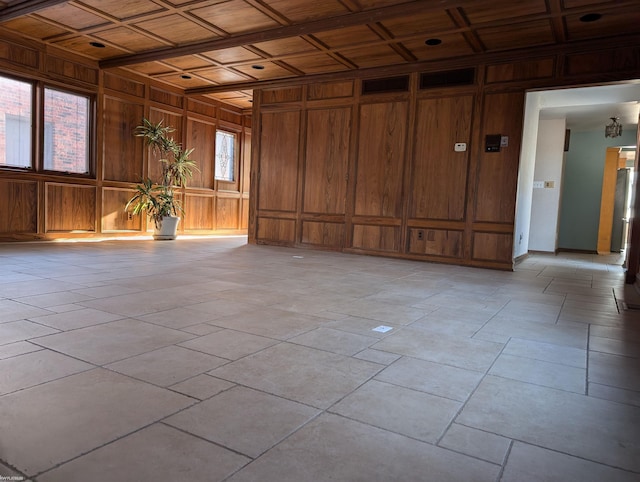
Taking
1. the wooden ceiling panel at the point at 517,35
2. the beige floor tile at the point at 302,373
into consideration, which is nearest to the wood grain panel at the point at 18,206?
the beige floor tile at the point at 302,373

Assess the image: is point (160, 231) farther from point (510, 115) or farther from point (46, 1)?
point (510, 115)

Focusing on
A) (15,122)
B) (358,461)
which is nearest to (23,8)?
(15,122)

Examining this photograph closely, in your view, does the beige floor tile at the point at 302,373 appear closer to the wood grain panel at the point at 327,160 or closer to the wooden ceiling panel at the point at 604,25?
the wooden ceiling panel at the point at 604,25

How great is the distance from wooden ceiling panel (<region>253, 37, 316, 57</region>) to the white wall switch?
2.47 metres

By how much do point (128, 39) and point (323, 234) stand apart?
13.7 feet

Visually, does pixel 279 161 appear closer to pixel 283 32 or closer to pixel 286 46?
pixel 286 46

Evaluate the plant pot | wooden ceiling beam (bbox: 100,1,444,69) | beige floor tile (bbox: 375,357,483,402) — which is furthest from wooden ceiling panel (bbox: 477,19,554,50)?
the plant pot

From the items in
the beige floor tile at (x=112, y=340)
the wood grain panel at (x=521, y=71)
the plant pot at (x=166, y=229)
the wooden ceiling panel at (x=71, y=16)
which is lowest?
the beige floor tile at (x=112, y=340)

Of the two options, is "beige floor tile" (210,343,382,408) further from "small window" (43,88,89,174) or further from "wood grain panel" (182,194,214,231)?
"wood grain panel" (182,194,214,231)

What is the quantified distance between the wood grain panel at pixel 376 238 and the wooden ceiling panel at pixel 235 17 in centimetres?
327

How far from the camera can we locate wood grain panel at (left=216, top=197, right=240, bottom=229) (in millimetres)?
10070

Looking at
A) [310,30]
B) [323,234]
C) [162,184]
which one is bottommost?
[323,234]

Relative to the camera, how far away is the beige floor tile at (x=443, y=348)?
213cm

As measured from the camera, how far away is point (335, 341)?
7.73ft
